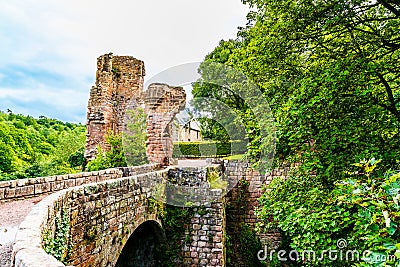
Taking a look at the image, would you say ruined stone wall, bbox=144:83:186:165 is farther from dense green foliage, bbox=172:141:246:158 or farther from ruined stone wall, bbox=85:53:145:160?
dense green foliage, bbox=172:141:246:158

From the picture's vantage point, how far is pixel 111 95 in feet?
53.8

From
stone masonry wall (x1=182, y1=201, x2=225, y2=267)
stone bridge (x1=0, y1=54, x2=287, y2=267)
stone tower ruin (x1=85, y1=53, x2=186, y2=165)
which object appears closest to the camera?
stone bridge (x1=0, y1=54, x2=287, y2=267)

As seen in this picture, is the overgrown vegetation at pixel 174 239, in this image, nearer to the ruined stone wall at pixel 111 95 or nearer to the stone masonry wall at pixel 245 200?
the stone masonry wall at pixel 245 200

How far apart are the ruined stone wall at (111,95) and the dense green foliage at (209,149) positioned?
3941 mm

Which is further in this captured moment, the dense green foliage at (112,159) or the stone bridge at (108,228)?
the dense green foliage at (112,159)

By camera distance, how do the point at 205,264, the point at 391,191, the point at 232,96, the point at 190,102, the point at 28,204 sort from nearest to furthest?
the point at 391,191 → the point at 28,204 → the point at 205,264 → the point at 232,96 → the point at 190,102

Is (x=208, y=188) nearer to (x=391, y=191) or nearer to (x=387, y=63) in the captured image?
(x=387, y=63)

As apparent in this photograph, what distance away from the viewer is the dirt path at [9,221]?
9.64ft

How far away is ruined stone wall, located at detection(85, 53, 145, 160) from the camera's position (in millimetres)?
15094

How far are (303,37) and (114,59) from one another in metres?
13.2

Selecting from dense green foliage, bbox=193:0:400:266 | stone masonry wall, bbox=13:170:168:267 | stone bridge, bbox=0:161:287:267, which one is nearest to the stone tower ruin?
stone bridge, bbox=0:161:287:267

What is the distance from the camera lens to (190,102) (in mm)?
22375

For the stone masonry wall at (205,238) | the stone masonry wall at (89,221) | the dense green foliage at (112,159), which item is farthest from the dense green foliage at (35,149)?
the stone masonry wall at (89,221)

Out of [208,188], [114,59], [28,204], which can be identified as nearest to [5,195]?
[28,204]
